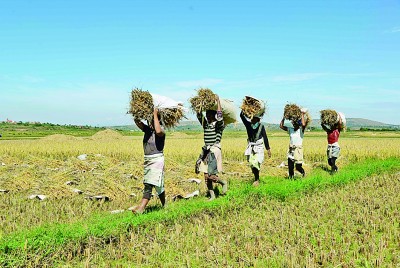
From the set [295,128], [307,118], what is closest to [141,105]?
[295,128]

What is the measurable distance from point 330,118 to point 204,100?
19.9ft

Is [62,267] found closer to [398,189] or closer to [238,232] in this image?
[238,232]

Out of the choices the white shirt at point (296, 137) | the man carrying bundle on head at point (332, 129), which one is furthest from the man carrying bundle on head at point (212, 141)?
the man carrying bundle on head at point (332, 129)

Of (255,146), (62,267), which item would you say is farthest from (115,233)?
(255,146)

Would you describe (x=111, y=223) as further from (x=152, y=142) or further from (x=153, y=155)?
(x=152, y=142)

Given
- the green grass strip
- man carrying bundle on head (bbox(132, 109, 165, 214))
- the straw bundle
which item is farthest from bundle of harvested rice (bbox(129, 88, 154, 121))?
the green grass strip

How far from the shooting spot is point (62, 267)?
158 inches

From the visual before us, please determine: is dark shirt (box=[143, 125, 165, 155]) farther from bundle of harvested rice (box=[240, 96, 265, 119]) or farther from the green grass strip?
bundle of harvested rice (box=[240, 96, 265, 119])

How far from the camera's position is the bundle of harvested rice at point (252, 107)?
28.6 feet

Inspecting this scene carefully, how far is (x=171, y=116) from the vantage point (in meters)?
6.38

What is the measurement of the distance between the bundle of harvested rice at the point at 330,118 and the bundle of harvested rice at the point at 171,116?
22.4 feet

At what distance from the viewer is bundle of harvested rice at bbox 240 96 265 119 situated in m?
8.71

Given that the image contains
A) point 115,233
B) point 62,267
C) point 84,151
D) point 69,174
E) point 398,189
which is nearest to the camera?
point 62,267

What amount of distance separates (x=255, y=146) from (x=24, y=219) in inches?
210
